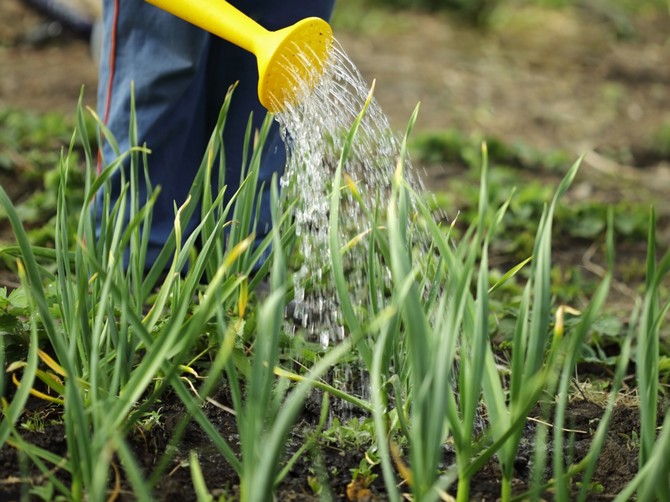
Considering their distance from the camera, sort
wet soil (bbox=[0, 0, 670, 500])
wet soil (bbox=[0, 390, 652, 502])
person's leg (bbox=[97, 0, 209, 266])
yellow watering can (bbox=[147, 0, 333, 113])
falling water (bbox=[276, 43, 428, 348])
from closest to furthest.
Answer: wet soil (bbox=[0, 390, 652, 502]), yellow watering can (bbox=[147, 0, 333, 113]), falling water (bbox=[276, 43, 428, 348]), person's leg (bbox=[97, 0, 209, 266]), wet soil (bbox=[0, 0, 670, 500])

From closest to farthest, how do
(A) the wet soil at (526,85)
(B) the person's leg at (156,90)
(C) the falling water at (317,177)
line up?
(C) the falling water at (317,177) < (B) the person's leg at (156,90) < (A) the wet soil at (526,85)

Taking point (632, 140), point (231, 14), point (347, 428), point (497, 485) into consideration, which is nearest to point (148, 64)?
point (231, 14)

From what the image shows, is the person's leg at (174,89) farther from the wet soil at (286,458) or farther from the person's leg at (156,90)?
the wet soil at (286,458)

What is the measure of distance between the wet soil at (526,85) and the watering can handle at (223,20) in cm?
64

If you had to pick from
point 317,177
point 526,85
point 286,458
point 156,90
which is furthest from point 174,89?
point 526,85

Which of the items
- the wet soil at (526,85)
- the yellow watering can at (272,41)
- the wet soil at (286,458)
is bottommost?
the wet soil at (286,458)

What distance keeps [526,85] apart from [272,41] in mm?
2970

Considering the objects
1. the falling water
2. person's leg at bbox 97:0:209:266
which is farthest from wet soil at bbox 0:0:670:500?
person's leg at bbox 97:0:209:266

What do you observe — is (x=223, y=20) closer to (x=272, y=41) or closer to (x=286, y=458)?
(x=272, y=41)

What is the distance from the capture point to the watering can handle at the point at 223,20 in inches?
65.3

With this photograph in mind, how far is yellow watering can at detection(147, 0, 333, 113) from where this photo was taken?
1652mm

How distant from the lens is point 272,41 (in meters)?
1.65

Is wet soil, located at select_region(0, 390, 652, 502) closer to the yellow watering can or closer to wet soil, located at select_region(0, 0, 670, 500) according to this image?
wet soil, located at select_region(0, 0, 670, 500)

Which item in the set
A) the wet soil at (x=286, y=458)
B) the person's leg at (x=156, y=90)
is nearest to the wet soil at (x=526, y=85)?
the wet soil at (x=286, y=458)
